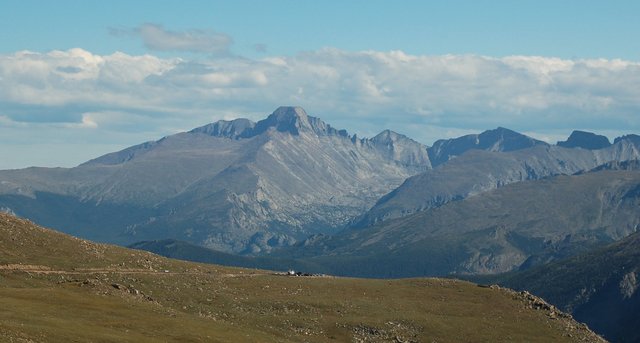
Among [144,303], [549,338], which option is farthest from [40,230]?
[549,338]

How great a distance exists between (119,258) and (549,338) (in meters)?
65.4

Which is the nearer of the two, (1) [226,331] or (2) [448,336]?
(1) [226,331]

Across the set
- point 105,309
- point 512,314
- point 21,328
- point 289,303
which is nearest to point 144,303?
point 105,309

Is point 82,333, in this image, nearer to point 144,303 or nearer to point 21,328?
point 21,328

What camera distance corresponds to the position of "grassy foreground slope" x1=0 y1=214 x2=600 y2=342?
107m

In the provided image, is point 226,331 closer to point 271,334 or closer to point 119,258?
point 271,334

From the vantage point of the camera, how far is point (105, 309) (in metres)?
112

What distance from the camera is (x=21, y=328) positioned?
3516 inches

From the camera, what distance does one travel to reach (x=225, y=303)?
134m

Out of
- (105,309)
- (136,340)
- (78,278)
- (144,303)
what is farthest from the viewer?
(78,278)

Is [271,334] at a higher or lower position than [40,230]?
lower

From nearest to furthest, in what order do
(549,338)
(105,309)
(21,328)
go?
1. (21,328)
2. (105,309)
3. (549,338)

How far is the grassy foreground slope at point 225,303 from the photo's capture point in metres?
107

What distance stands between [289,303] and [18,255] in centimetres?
3865
